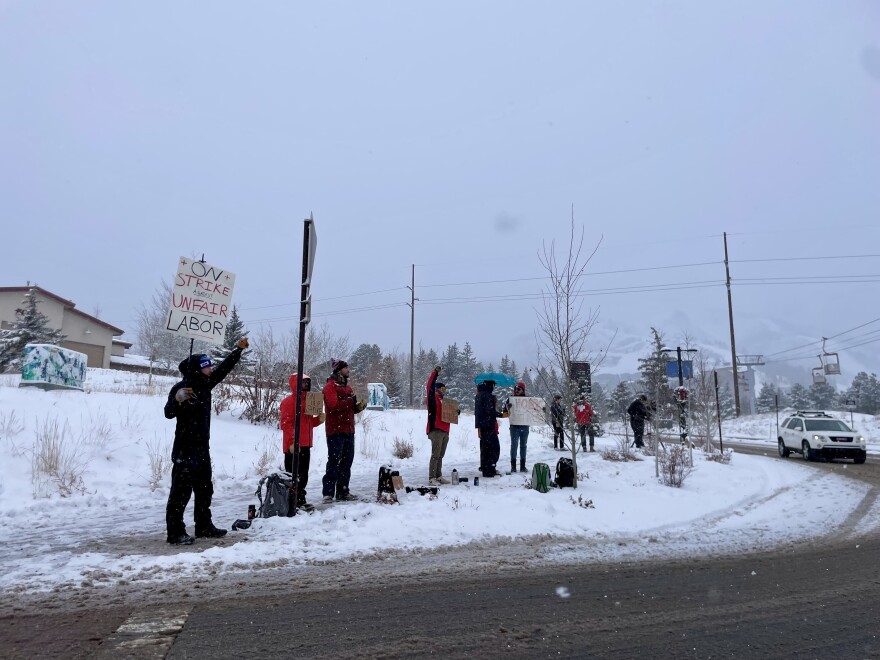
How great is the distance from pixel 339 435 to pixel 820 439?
54.4ft

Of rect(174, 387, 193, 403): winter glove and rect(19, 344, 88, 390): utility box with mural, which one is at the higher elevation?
rect(19, 344, 88, 390): utility box with mural

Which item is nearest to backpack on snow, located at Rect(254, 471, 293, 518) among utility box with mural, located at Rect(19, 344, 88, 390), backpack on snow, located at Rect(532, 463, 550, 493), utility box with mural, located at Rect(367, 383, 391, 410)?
backpack on snow, located at Rect(532, 463, 550, 493)

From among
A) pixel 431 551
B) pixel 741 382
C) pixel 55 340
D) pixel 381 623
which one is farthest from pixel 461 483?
pixel 741 382

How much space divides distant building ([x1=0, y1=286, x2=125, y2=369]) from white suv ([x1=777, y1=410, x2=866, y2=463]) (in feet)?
148

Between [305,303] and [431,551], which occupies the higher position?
[305,303]

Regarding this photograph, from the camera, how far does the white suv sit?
1678cm

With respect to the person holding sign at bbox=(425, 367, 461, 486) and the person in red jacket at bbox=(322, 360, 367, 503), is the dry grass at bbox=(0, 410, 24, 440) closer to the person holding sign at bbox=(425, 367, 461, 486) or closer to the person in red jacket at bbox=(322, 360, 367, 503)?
the person in red jacket at bbox=(322, 360, 367, 503)

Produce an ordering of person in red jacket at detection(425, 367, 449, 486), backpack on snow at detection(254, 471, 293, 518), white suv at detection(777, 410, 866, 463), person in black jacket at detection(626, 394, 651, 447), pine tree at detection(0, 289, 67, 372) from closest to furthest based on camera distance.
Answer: backpack on snow at detection(254, 471, 293, 518) < person in red jacket at detection(425, 367, 449, 486) < white suv at detection(777, 410, 866, 463) < person in black jacket at detection(626, 394, 651, 447) < pine tree at detection(0, 289, 67, 372)

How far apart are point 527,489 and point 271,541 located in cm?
443

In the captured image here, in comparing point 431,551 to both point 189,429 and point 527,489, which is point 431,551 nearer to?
point 189,429

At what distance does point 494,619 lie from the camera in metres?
3.61

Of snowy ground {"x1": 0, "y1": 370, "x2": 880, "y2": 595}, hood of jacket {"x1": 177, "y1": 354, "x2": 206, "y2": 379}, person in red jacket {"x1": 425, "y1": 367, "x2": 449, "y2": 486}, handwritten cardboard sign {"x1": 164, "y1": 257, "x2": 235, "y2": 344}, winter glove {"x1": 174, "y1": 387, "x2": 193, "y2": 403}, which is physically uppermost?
handwritten cardboard sign {"x1": 164, "y1": 257, "x2": 235, "y2": 344}

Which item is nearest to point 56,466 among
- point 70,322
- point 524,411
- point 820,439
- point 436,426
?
point 436,426

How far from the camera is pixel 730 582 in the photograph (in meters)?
4.54
